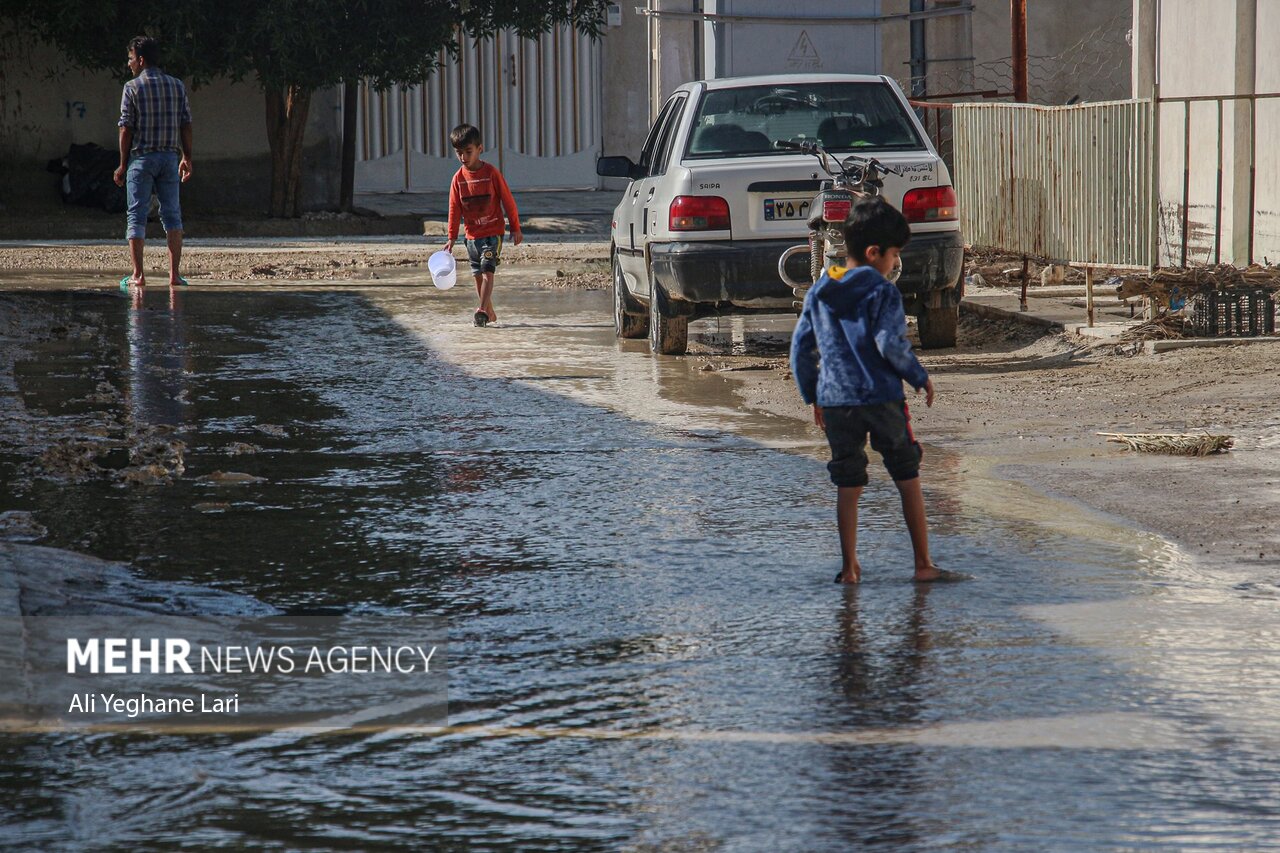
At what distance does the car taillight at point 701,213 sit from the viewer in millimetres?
10641

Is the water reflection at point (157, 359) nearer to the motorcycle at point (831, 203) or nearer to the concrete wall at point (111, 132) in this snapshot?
the motorcycle at point (831, 203)

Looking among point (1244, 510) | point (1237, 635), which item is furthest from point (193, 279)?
point (1237, 635)

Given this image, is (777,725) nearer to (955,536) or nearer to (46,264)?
(955,536)

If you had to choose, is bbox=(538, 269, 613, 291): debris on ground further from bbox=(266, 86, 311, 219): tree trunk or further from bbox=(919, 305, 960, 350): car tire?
bbox=(266, 86, 311, 219): tree trunk

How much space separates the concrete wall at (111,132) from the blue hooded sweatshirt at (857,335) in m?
19.2

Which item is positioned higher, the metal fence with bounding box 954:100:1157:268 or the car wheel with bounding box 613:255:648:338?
the metal fence with bounding box 954:100:1157:268

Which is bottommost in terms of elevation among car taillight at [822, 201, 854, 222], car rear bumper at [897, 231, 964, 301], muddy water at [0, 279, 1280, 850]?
muddy water at [0, 279, 1280, 850]

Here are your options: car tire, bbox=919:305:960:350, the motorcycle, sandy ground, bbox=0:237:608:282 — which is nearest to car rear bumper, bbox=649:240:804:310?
the motorcycle

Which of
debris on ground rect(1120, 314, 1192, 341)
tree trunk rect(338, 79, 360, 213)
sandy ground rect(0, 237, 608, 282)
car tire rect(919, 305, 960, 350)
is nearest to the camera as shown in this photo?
debris on ground rect(1120, 314, 1192, 341)

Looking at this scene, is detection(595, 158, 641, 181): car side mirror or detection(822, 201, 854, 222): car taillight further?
detection(595, 158, 641, 181): car side mirror

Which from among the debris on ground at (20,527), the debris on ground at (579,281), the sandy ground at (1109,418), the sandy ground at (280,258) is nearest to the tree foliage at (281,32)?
the sandy ground at (280,258)

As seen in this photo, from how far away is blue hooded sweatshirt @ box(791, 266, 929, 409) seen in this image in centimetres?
558

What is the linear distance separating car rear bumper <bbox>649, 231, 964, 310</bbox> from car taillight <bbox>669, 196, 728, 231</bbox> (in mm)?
100

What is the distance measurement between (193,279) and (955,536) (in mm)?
12215
